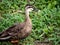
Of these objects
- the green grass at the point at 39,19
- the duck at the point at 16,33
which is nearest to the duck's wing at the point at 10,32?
the duck at the point at 16,33

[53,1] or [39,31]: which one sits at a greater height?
[53,1]

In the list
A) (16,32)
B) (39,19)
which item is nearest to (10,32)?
(16,32)

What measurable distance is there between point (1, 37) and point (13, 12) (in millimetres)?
2348

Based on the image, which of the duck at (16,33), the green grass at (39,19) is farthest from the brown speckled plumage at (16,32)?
the green grass at (39,19)

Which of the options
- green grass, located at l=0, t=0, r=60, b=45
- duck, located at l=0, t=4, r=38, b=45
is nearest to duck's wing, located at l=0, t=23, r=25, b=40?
duck, located at l=0, t=4, r=38, b=45

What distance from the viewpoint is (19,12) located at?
10.9 meters

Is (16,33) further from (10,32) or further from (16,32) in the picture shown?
(10,32)

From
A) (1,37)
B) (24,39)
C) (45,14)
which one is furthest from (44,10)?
(1,37)

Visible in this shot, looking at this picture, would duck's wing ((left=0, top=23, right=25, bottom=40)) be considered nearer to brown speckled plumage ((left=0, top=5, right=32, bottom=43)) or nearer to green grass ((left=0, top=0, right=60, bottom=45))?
brown speckled plumage ((left=0, top=5, right=32, bottom=43))

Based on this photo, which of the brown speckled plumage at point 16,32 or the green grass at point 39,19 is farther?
the green grass at point 39,19

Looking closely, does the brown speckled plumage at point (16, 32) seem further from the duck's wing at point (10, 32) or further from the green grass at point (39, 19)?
the green grass at point (39, 19)

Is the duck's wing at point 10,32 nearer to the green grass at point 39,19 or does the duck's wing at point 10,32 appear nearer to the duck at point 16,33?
the duck at point 16,33

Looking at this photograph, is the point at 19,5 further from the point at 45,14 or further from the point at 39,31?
the point at 39,31

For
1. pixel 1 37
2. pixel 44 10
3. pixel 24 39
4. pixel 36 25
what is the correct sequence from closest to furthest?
pixel 1 37, pixel 24 39, pixel 36 25, pixel 44 10
